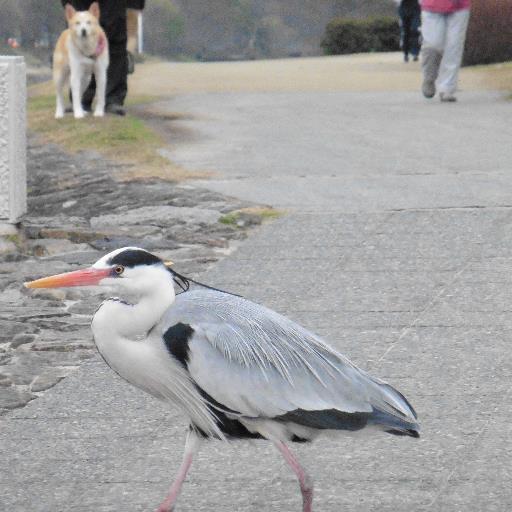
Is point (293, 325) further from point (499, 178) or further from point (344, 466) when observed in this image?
point (499, 178)

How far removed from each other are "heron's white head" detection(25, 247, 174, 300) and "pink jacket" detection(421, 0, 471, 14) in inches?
469

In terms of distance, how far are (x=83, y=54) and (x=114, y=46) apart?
2.65 ft

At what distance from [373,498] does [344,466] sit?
0.34 m

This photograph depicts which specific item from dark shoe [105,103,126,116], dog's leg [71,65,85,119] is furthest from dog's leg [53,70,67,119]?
dark shoe [105,103,126,116]

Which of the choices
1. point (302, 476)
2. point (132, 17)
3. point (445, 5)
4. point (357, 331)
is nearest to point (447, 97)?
point (445, 5)

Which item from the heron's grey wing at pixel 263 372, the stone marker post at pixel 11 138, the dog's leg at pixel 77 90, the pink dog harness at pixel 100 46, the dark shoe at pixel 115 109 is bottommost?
the dark shoe at pixel 115 109

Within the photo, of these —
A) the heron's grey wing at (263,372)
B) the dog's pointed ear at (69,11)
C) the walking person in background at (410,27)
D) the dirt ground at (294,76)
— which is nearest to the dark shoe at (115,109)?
the dog's pointed ear at (69,11)

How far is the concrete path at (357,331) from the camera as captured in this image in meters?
4.90

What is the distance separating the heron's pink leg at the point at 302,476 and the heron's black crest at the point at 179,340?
42cm

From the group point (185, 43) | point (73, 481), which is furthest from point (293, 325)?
point (185, 43)

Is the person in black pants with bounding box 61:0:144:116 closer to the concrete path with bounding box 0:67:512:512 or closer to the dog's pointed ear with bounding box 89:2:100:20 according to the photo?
the dog's pointed ear with bounding box 89:2:100:20

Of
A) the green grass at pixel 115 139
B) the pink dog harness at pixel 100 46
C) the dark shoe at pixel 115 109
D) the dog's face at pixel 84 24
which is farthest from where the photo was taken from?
the dark shoe at pixel 115 109

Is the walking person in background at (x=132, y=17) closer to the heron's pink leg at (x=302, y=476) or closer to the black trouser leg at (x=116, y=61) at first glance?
the black trouser leg at (x=116, y=61)

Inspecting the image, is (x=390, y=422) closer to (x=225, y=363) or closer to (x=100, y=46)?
(x=225, y=363)
